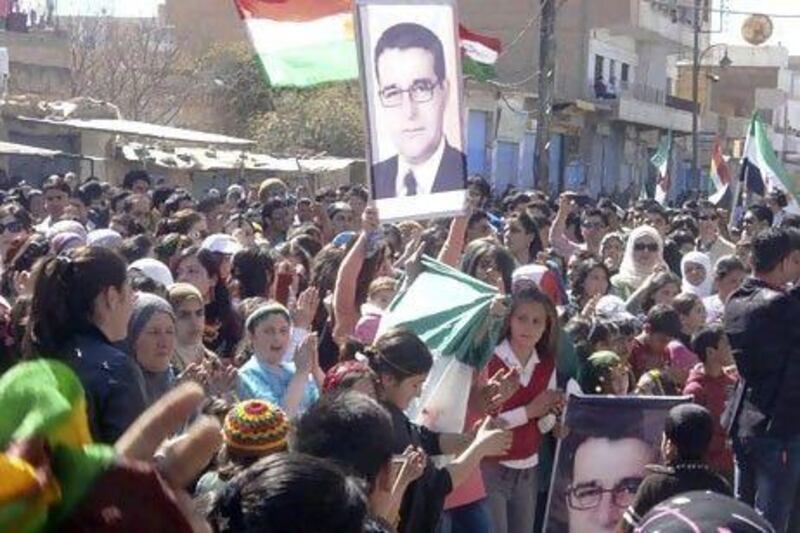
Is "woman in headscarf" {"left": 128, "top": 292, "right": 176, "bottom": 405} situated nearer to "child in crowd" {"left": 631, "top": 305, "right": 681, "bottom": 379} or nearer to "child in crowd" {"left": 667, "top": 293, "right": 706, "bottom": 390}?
"child in crowd" {"left": 667, "top": 293, "right": 706, "bottom": 390}

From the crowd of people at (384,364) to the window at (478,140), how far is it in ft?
95.5

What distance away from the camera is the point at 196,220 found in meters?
10.8

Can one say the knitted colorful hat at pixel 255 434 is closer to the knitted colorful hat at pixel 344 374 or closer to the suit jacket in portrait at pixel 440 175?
the knitted colorful hat at pixel 344 374

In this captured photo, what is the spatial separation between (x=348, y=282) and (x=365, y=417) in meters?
3.93

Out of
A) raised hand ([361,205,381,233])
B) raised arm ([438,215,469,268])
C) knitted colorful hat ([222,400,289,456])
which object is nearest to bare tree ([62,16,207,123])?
raised arm ([438,215,469,268])

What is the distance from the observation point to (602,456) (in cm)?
652

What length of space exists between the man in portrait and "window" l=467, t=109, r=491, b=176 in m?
32.3

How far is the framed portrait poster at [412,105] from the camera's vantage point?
25.4ft

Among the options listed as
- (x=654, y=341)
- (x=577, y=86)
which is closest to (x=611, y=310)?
(x=654, y=341)

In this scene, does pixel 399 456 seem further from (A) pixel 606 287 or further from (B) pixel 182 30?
(B) pixel 182 30

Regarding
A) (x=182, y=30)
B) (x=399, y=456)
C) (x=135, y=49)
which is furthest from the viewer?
(x=182, y=30)

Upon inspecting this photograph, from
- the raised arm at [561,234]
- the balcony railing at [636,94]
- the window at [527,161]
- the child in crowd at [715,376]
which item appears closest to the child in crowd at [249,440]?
the child in crowd at [715,376]

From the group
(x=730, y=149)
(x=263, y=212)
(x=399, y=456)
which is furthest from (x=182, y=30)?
(x=399, y=456)

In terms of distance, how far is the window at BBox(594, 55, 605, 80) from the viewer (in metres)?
50.0
